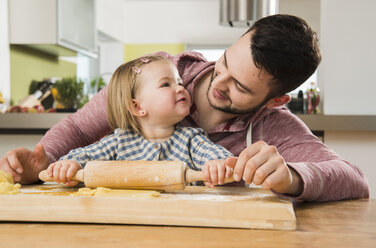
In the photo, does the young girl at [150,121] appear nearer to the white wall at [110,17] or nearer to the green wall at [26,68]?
the green wall at [26,68]

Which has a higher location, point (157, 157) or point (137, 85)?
point (137, 85)

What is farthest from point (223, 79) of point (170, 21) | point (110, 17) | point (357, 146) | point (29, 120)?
point (170, 21)

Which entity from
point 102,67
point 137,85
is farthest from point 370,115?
point 102,67

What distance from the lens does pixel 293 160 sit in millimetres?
1287

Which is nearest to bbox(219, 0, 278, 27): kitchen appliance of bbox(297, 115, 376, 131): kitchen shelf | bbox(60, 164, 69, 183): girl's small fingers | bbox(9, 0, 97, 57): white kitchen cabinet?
bbox(297, 115, 376, 131): kitchen shelf

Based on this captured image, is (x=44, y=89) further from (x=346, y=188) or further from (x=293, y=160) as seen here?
(x=346, y=188)

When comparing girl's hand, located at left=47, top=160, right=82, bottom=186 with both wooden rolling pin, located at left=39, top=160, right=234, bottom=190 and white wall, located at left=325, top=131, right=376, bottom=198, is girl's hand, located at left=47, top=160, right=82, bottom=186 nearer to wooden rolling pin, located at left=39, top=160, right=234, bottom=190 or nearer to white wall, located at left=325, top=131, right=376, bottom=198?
wooden rolling pin, located at left=39, top=160, right=234, bottom=190

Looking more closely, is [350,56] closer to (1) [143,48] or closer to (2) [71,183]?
(2) [71,183]

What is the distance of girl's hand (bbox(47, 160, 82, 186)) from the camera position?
3.33 feet

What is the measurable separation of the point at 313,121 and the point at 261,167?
1507 millimetres

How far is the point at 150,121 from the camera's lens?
1.30 metres

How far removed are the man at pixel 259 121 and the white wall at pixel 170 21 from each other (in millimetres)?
5998

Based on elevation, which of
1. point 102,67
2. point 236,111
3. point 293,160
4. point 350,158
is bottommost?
point 350,158

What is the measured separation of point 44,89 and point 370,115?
2.49m
